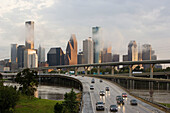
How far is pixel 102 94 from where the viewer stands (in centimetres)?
6347

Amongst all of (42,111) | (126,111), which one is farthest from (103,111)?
(42,111)

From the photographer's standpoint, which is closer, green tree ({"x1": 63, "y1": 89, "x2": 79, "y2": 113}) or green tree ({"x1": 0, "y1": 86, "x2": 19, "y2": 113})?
green tree ({"x1": 63, "y1": 89, "x2": 79, "y2": 113})

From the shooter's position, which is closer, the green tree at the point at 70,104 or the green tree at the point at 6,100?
the green tree at the point at 70,104

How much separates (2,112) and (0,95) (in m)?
3.35

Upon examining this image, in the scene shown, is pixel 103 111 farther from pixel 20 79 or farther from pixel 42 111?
pixel 20 79

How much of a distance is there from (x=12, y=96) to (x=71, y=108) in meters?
11.7

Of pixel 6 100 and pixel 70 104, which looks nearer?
pixel 70 104

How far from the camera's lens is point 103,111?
39562 millimetres

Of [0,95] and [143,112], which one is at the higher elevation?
[0,95]

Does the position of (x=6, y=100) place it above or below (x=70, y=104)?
above

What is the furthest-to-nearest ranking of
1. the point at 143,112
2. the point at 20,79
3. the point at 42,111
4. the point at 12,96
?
1. the point at 20,79
2. the point at 42,111
3. the point at 12,96
4. the point at 143,112

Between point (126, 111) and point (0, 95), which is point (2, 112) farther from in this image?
point (126, 111)

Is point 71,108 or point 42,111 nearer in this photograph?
point 71,108

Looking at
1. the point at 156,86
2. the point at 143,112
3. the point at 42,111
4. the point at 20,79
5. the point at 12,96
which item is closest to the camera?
the point at 143,112
